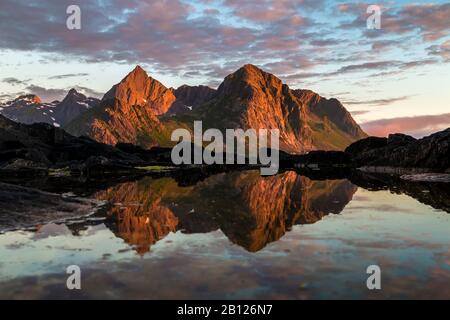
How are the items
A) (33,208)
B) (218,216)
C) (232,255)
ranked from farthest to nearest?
1. (218,216)
2. (33,208)
3. (232,255)

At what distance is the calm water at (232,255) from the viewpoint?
1565 cm

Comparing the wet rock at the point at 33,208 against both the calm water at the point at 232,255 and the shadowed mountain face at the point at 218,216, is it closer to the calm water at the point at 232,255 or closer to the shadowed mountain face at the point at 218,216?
the calm water at the point at 232,255

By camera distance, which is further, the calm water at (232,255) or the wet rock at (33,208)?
the wet rock at (33,208)

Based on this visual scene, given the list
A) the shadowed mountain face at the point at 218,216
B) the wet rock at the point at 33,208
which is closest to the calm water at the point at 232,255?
the shadowed mountain face at the point at 218,216

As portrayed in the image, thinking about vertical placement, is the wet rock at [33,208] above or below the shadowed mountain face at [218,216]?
above

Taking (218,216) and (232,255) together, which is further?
(218,216)

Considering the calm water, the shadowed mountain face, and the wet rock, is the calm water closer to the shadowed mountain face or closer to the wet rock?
the shadowed mountain face

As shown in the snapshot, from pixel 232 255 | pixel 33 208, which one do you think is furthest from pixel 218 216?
pixel 33 208

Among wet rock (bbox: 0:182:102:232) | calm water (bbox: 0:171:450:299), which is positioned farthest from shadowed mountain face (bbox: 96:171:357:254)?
wet rock (bbox: 0:182:102:232)

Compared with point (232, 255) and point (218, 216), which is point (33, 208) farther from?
point (232, 255)

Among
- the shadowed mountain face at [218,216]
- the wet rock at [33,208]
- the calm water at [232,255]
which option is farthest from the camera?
the wet rock at [33,208]

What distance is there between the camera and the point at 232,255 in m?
21.4

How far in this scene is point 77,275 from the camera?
1728 cm
